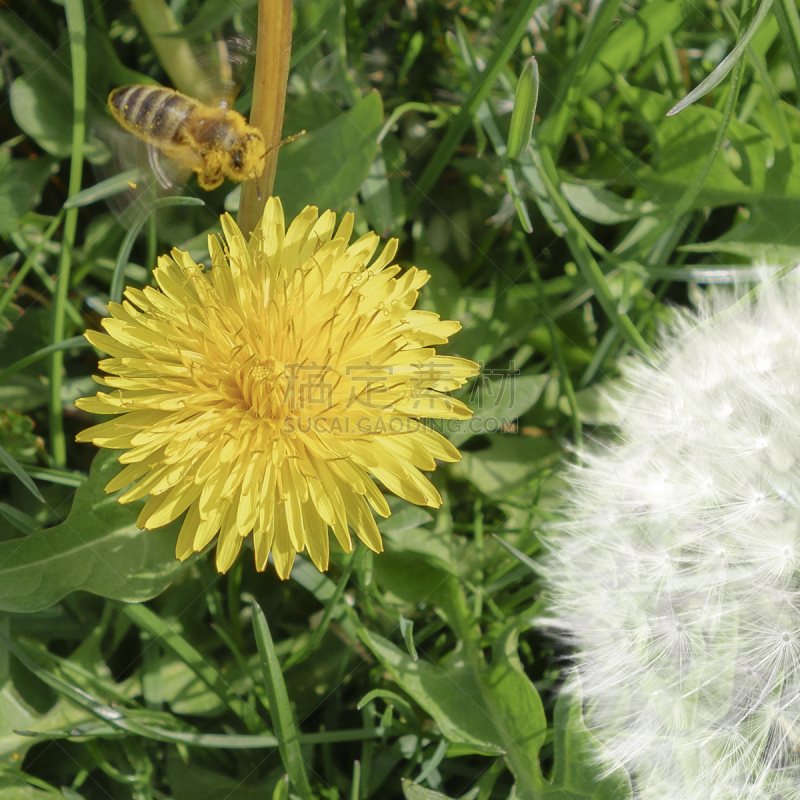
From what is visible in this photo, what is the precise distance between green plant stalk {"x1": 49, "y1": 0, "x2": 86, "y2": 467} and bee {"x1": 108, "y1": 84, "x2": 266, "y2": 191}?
390 millimetres

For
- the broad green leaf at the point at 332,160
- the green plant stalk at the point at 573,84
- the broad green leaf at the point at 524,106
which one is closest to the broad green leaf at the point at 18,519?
the broad green leaf at the point at 332,160

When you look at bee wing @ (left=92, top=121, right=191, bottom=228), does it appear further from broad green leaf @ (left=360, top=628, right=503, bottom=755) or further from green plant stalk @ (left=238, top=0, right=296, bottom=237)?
broad green leaf @ (left=360, top=628, right=503, bottom=755)

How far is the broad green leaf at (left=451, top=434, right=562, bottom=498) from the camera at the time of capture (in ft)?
6.75

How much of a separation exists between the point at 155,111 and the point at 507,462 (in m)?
1.28

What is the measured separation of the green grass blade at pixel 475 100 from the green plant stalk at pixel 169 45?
68 cm

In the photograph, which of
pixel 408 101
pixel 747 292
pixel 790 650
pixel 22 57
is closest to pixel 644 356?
pixel 747 292

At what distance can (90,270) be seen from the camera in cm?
208

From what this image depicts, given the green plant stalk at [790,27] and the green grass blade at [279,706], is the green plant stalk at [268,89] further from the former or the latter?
the green plant stalk at [790,27]

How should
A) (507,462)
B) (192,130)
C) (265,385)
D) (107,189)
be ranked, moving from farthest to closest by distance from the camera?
(507,462) < (107,189) < (192,130) < (265,385)

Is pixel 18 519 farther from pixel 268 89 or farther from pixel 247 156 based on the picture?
pixel 268 89

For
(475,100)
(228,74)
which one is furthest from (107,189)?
(475,100)

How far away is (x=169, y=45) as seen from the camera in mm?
2021

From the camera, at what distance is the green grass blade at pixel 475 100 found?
1.83 m

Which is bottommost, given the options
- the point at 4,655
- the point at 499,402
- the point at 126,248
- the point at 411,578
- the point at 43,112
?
the point at 411,578
